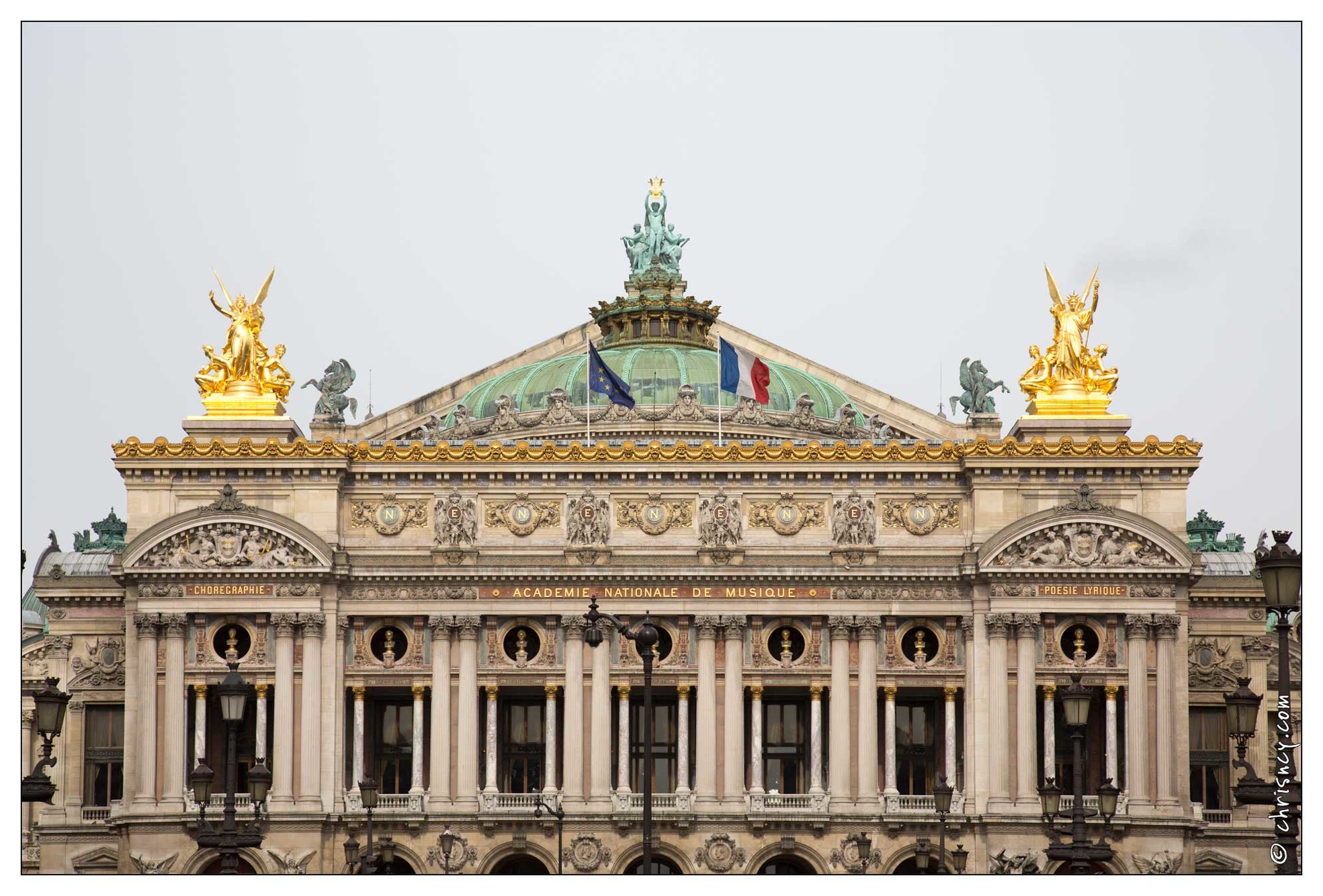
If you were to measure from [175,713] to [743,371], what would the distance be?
920 inches

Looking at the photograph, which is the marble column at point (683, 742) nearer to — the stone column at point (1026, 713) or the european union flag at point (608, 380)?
the european union flag at point (608, 380)

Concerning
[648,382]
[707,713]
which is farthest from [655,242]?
[707,713]

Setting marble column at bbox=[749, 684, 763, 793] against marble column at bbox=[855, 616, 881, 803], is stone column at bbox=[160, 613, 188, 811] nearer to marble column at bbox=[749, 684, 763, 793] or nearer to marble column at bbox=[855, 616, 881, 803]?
marble column at bbox=[749, 684, 763, 793]

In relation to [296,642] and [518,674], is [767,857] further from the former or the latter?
[296,642]

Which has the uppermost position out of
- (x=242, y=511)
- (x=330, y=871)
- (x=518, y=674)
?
(x=242, y=511)

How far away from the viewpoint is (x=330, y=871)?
83.1m

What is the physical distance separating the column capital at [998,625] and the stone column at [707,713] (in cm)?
916

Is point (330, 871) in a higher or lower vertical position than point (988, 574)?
lower

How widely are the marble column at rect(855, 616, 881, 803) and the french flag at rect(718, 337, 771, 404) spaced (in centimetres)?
945

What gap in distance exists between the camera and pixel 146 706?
84.8 metres

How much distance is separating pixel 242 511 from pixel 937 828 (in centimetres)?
2573

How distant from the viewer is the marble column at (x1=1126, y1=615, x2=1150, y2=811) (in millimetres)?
83938

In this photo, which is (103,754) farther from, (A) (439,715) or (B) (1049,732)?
(B) (1049,732)

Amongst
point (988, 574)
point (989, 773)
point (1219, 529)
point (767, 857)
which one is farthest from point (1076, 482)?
point (1219, 529)
